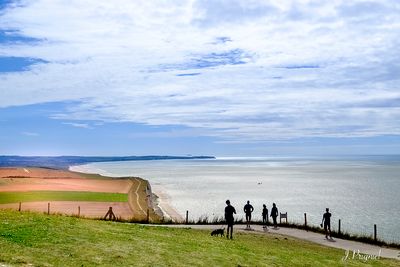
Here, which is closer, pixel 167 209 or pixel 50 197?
pixel 167 209

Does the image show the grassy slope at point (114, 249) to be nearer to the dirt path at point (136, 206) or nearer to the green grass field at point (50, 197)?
the dirt path at point (136, 206)

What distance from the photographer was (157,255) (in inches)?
712

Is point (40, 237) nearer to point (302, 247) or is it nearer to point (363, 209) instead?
point (302, 247)

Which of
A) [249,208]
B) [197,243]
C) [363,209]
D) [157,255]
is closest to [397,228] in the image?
[363,209]

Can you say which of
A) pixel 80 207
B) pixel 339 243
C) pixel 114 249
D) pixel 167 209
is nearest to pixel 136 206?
pixel 167 209

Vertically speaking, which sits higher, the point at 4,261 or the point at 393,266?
the point at 4,261

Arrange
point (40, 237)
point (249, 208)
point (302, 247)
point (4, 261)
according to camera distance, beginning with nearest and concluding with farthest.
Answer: point (4, 261) → point (40, 237) → point (302, 247) → point (249, 208)

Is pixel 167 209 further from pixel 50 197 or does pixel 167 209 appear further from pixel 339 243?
pixel 339 243

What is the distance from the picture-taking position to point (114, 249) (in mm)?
18047

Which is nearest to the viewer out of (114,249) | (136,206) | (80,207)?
(114,249)

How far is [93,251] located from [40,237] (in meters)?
2.74

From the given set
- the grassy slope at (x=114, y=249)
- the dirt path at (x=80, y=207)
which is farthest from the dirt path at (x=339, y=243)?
the dirt path at (x=80, y=207)

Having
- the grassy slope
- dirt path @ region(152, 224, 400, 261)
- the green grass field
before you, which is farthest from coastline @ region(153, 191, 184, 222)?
the grassy slope

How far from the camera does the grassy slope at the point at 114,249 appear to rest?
51.7 feet
